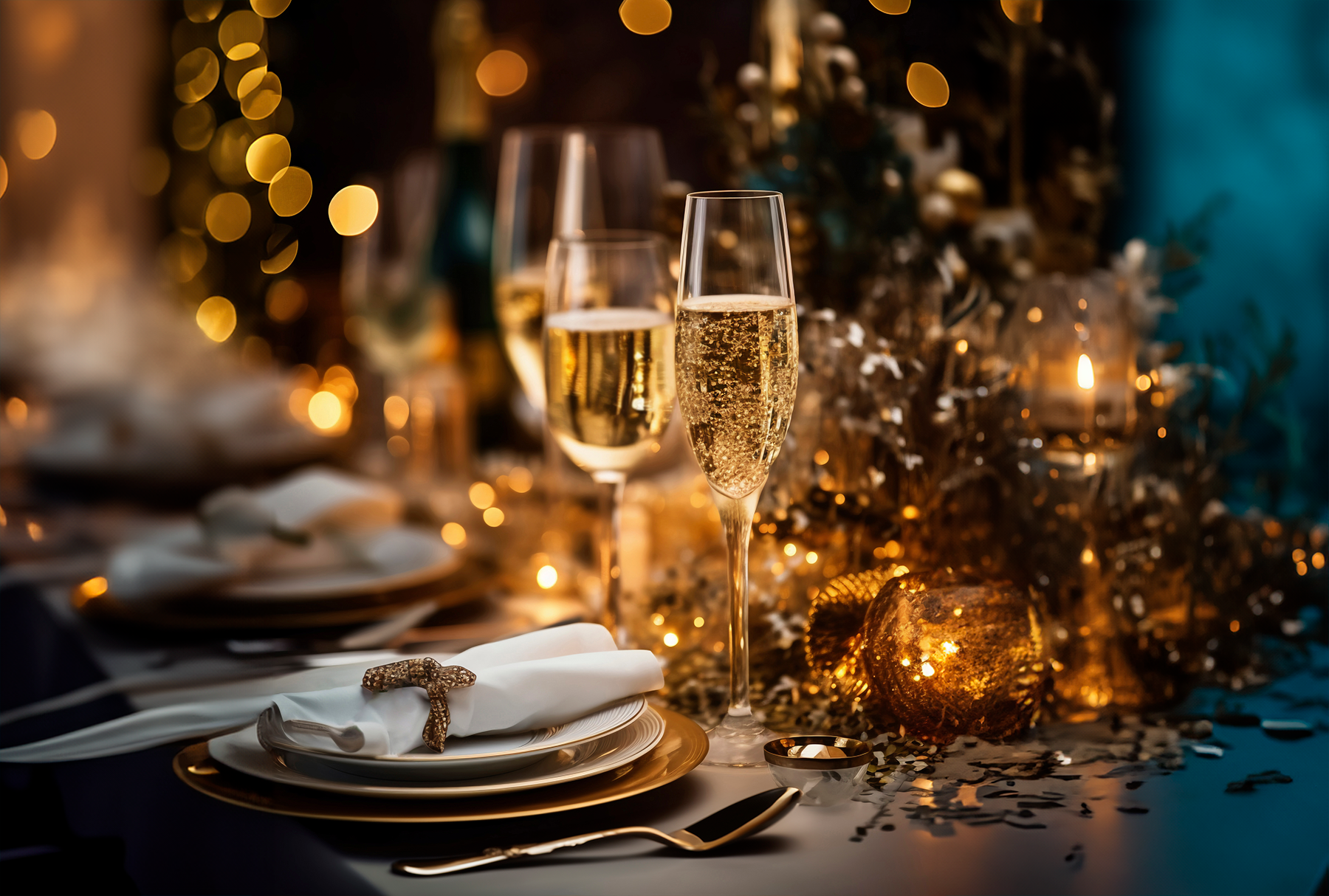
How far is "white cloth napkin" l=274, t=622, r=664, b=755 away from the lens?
725 mm

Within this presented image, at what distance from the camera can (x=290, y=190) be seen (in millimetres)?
4406

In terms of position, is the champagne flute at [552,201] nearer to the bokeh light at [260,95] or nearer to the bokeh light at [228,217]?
the bokeh light at [260,95]

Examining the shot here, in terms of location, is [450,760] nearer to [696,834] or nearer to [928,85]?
[696,834]

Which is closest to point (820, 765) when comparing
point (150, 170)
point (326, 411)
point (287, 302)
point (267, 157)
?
point (326, 411)

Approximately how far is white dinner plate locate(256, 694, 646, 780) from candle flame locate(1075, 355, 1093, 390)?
0.44 metres

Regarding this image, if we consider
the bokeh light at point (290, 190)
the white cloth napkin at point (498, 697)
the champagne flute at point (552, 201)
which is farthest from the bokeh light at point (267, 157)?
the white cloth napkin at point (498, 697)

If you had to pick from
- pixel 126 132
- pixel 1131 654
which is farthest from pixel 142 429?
pixel 126 132

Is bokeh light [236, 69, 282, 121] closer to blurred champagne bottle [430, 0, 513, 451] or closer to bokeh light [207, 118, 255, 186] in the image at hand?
bokeh light [207, 118, 255, 186]

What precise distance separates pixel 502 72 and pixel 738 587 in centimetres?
299

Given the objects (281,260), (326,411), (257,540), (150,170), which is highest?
(150,170)

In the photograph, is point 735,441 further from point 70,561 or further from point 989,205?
point 70,561

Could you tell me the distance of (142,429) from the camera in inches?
65.9

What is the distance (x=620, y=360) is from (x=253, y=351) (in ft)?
9.60

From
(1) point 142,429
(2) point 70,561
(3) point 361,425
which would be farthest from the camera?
(3) point 361,425
